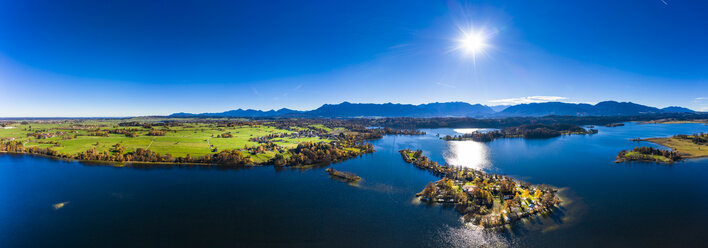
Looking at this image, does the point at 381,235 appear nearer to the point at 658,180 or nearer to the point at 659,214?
the point at 659,214

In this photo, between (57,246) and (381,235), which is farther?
(381,235)

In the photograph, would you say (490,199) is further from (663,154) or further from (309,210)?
(663,154)

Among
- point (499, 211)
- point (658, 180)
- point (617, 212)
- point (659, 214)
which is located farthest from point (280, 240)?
point (658, 180)

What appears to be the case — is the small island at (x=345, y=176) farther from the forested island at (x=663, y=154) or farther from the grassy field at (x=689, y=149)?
the grassy field at (x=689, y=149)

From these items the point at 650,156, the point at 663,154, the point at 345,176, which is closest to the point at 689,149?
the point at 663,154

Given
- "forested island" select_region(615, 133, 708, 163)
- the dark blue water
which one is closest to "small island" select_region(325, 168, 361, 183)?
the dark blue water

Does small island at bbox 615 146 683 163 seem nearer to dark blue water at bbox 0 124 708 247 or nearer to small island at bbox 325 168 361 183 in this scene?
dark blue water at bbox 0 124 708 247
